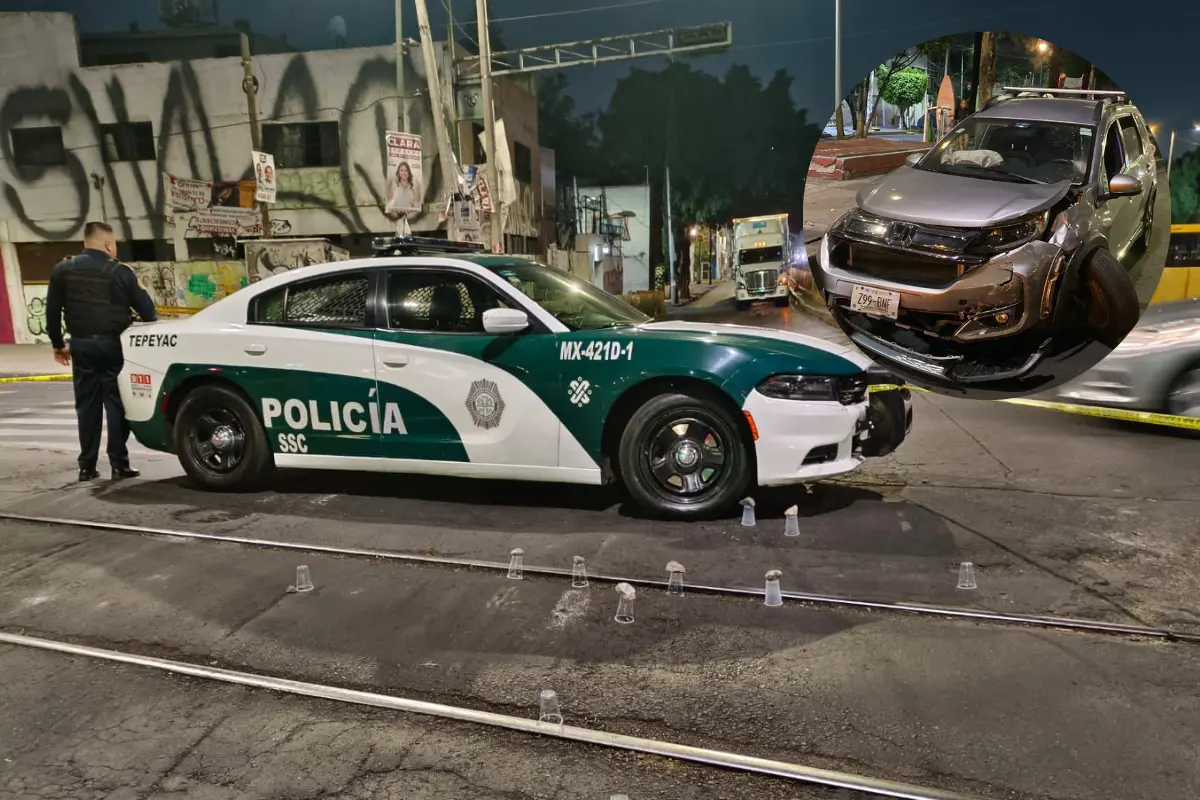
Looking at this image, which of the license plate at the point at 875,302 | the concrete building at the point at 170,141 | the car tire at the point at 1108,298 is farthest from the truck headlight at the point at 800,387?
the concrete building at the point at 170,141

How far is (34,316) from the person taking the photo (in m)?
22.1

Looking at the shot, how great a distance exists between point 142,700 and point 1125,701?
134 inches

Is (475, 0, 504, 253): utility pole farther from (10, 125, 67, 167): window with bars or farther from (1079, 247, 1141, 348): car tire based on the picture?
(10, 125, 67, 167): window with bars

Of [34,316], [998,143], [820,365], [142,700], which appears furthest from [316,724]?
[34,316]

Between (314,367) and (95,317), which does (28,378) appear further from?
(314,367)

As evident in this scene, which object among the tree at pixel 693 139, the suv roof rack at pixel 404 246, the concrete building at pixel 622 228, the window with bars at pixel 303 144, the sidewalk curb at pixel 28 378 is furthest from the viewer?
the concrete building at pixel 622 228

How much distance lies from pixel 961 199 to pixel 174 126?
23432mm

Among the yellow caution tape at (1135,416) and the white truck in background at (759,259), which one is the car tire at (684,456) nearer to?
the yellow caution tape at (1135,416)

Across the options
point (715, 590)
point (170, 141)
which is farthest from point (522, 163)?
point (715, 590)

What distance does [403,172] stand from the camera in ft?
46.9

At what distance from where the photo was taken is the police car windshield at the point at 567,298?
5000 mm

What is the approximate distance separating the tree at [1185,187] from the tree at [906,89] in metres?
1.64

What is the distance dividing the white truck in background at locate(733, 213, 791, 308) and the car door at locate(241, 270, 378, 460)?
6.10 m

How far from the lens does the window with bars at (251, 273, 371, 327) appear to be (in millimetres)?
5254
